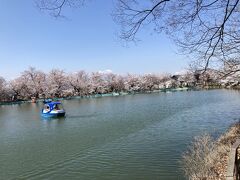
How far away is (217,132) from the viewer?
12.0 meters

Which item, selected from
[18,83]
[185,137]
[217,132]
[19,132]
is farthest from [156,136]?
[18,83]

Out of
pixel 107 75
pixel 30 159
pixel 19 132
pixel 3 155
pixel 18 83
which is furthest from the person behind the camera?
pixel 107 75

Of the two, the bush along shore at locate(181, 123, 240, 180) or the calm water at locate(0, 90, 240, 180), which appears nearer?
the bush along shore at locate(181, 123, 240, 180)

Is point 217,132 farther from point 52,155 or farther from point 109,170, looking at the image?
point 52,155

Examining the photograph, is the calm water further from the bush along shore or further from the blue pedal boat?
the blue pedal boat

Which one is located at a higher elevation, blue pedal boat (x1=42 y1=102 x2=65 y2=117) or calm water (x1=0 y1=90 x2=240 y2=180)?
blue pedal boat (x1=42 y1=102 x2=65 y2=117)

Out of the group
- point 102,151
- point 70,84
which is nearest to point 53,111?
point 102,151

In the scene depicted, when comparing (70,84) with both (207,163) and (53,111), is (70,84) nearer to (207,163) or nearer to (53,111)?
(53,111)

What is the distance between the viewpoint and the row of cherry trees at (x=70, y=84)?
56.9 m

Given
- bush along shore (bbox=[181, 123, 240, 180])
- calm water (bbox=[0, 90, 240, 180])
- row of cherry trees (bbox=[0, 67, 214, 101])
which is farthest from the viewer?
row of cherry trees (bbox=[0, 67, 214, 101])

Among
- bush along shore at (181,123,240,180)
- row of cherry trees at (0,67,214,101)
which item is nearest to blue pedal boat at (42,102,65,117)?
bush along shore at (181,123,240,180)

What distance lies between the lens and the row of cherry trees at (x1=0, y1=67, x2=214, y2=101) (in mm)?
56875

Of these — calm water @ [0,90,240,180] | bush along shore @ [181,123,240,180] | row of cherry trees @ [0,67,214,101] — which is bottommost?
calm water @ [0,90,240,180]

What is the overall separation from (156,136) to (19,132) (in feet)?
31.9
